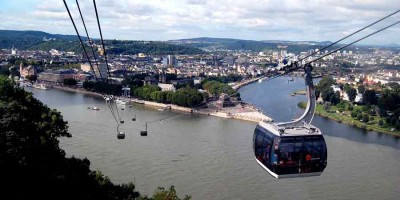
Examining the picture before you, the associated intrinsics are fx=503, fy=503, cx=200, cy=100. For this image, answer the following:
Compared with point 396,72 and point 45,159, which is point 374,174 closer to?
point 45,159

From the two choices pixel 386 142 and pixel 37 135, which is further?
pixel 386 142

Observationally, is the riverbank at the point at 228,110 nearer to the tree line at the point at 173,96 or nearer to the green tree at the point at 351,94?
the tree line at the point at 173,96

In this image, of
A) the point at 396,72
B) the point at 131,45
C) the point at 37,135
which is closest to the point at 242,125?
the point at 37,135

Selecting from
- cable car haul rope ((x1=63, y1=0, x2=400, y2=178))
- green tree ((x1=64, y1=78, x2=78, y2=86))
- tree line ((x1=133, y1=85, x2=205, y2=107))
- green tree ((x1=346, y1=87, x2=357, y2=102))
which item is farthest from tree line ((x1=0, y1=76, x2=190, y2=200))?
green tree ((x1=64, y1=78, x2=78, y2=86))

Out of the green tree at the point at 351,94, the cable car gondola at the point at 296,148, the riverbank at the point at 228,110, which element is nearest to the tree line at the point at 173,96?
the riverbank at the point at 228,110

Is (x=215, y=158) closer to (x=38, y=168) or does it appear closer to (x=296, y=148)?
(x=38, y=168)

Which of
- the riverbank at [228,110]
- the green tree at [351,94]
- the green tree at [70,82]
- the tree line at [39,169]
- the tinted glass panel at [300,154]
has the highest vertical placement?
the tinted glass panel at [300,154]

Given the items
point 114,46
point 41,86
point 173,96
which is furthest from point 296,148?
point 114,46
